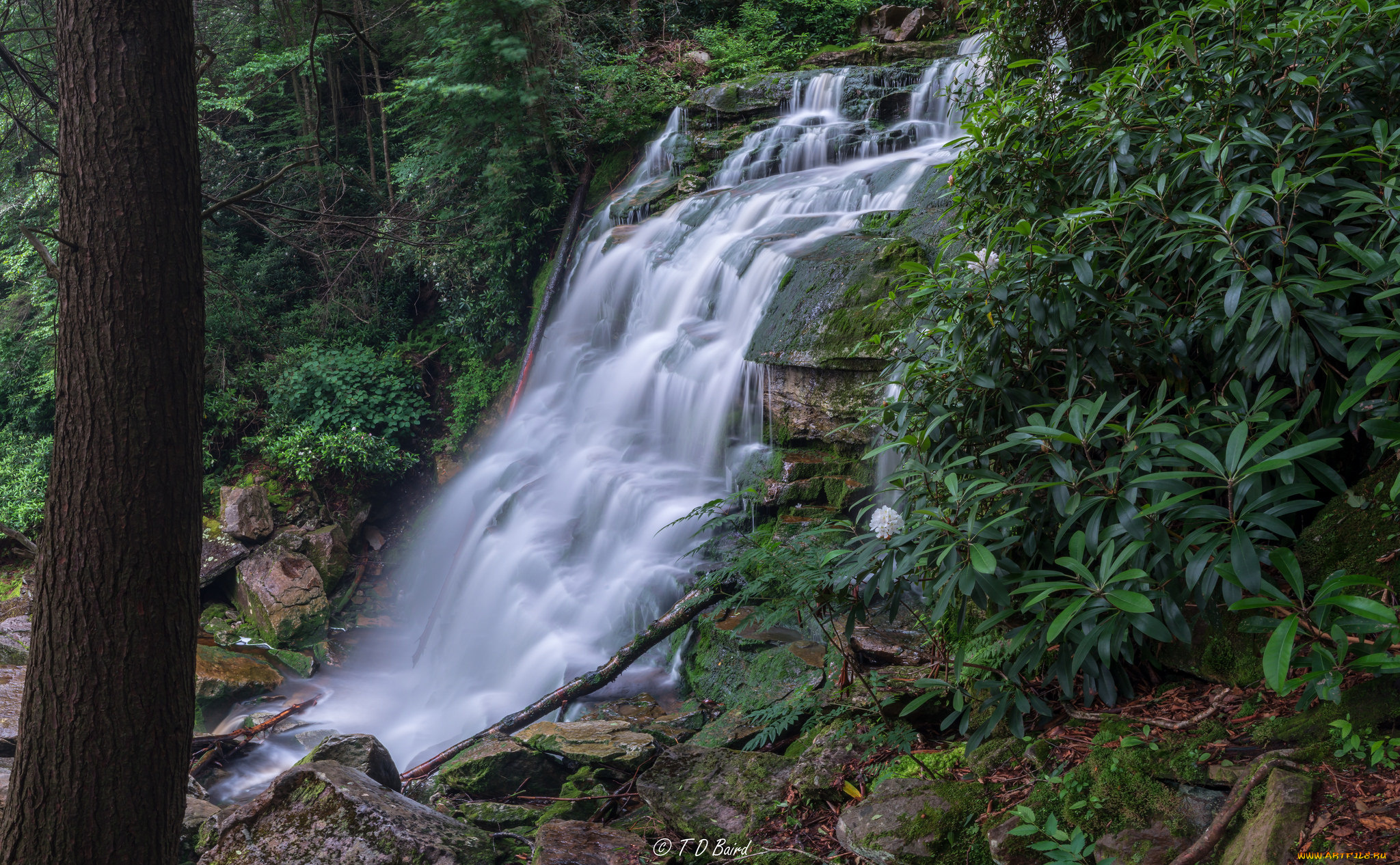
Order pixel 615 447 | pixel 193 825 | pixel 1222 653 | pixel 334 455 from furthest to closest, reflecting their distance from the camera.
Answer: pixel 334 455
pixel 615 447
pixel 193 825
pixel 1222 653

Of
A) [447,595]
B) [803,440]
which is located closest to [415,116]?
[447,595]

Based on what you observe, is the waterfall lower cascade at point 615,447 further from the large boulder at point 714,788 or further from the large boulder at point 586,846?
the large boulder at point 586,846

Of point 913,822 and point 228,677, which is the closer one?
point 913,822

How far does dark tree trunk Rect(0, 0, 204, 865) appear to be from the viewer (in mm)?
2494

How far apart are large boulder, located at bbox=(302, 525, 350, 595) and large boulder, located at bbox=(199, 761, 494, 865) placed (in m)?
7.03

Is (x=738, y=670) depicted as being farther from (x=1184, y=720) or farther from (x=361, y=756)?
(x=1184, y=720)

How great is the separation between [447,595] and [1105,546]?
25.1 feet

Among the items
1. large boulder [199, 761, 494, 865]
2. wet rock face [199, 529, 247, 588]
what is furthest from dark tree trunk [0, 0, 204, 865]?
wet rock face [199, 529, 247, 588]

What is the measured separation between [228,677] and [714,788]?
21.2 feet

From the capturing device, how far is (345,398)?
37.3ft

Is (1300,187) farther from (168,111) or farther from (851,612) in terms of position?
(168,111)

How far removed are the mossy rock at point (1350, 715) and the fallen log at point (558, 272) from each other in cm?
957

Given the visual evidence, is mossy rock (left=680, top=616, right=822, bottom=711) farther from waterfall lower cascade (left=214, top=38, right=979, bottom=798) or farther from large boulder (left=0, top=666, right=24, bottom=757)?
large boulder (left=0, top=666, right=24, bottom=757)

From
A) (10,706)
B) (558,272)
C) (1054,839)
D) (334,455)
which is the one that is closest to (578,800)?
(1054,839)
